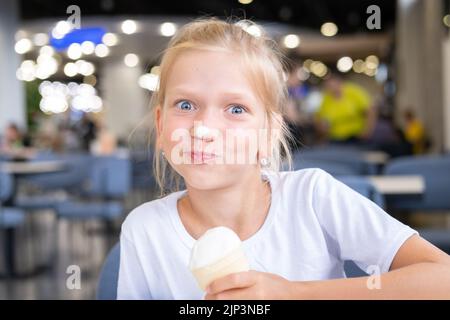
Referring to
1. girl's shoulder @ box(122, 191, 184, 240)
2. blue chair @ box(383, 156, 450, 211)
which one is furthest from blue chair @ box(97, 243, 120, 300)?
blue chair @ box(383, 156, 450, 211)

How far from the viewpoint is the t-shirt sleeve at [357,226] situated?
2.13ft

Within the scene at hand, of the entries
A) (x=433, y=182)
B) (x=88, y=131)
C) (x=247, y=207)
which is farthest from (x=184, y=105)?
(x=88, y=131)

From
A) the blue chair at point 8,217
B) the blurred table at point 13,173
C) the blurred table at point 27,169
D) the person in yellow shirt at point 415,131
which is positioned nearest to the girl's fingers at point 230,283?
the blue chair at point 8,217

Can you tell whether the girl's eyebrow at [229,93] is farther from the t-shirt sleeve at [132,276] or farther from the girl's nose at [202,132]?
the t-shirt sleeve at [132,276]

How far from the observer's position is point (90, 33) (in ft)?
2.82

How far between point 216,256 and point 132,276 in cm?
24

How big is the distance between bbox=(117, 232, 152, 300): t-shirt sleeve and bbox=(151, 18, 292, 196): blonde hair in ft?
0.41

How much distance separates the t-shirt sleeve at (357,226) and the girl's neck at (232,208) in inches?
2.5

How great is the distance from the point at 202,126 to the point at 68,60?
0.45 meters

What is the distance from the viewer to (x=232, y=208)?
66 cm

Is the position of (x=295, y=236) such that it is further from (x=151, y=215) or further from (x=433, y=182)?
(x=433, y=182)

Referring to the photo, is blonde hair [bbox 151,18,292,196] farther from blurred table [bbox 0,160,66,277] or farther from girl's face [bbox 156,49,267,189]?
blurred table [bbox 0,160,66,277]
